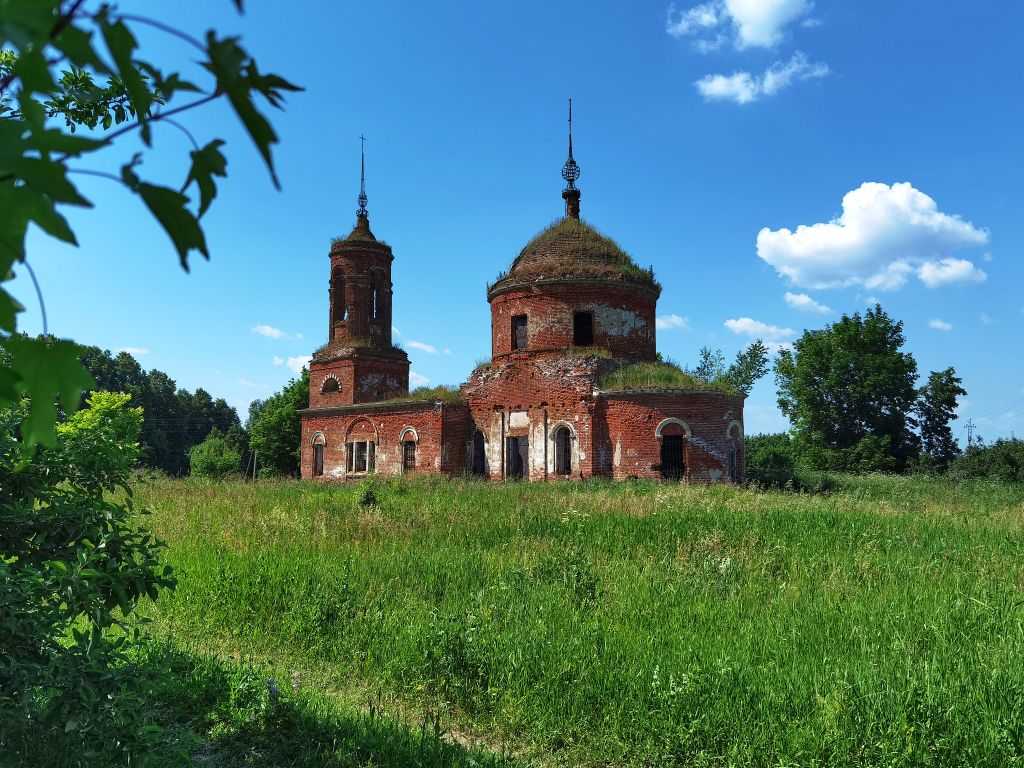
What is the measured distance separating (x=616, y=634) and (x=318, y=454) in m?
24.4

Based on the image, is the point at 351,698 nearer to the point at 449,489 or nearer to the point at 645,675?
the point at 645,675

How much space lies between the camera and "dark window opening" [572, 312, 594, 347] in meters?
23.0

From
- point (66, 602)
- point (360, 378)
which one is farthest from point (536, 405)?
point (66, 602)

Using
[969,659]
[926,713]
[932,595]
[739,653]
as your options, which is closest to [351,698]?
[739,653]

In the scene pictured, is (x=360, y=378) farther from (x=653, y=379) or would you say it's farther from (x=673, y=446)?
(x=673, y=446)

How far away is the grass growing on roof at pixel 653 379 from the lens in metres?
19.6

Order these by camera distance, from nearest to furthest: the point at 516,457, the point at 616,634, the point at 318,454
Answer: the point at 616,634 → the point at 516,457 → the point at 318,454

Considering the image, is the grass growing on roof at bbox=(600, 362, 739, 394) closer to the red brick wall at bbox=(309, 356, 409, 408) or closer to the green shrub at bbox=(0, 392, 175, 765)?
the red brick wall at bbox=(309, 356, 409, 408)

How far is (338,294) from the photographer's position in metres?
29.3

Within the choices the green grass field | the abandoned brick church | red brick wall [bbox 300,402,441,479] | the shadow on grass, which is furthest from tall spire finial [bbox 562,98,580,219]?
the shadow on grass

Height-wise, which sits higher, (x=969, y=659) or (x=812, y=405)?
(x=812, y=405)

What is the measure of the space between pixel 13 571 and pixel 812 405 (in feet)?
131

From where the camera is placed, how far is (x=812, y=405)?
38594 mm

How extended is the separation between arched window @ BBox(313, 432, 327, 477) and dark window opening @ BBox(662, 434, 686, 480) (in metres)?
14.5
